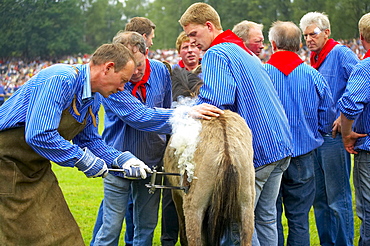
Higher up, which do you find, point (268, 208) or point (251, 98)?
point (251, 98)

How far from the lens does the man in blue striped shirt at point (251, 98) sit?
3.37 meters

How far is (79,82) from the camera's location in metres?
3.14

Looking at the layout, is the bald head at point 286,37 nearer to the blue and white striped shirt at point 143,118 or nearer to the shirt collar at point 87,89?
the blue and white striped shirt at point 143,118

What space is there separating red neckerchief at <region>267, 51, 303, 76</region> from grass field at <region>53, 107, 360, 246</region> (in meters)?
2.25

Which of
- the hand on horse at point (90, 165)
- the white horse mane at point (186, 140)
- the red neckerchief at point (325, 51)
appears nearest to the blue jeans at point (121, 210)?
the hand on horse at point (90, 165)

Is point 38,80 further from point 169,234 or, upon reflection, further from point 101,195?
point 101,195

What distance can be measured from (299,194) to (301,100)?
36.4 inches

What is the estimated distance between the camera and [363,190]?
4414mm

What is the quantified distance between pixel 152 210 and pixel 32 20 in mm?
39242

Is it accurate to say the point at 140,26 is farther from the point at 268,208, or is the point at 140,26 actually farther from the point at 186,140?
the point at 268,208

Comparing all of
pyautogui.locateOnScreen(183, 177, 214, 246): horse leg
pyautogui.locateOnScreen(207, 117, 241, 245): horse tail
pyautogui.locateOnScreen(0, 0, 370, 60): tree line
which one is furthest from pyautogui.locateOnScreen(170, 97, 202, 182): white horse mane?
pyautogui.locateOnScreen(0, 0, 370, 60): tree line

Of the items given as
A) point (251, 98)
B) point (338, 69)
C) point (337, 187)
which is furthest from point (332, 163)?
point (251, 98)

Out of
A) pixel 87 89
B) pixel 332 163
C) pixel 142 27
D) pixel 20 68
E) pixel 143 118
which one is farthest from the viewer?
pixel 20 68

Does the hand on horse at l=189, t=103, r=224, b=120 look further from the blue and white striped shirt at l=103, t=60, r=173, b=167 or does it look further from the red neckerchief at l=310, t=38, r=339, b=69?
the red neckerchief at l=310, t=38, r=339, b=69
